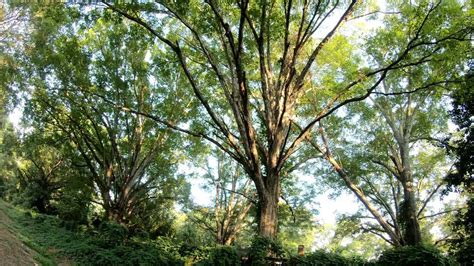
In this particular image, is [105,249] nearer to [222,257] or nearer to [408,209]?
[222,257]

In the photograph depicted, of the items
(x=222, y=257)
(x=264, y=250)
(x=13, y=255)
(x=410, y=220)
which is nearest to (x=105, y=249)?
(x=13, y=255)

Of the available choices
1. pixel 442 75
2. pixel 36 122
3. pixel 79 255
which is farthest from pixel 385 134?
pixel 36 122

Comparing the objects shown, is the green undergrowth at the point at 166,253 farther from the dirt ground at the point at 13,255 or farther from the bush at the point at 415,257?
the dirt ground at the point at 13,255

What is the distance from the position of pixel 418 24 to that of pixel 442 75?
228 cm

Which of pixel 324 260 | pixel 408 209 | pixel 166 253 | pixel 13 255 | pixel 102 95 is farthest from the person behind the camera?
pixel 102 95

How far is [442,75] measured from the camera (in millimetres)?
9023

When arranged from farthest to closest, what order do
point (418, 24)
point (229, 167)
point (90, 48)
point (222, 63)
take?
point (229, 167), point (90, 48), point (222, 63), point (418, 24)

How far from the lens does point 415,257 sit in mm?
5918

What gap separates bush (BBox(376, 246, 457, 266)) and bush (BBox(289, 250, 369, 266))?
1.53 ft

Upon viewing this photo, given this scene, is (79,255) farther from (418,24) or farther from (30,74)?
(418,24)

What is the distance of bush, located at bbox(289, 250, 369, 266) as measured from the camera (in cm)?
646

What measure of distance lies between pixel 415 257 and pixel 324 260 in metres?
1.59

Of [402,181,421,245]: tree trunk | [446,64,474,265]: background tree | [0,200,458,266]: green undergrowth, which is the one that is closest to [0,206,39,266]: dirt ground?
[0,200,458,266]: green undergrowth

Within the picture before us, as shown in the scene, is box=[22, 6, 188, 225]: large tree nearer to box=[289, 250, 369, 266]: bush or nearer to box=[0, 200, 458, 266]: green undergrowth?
box=[0, 200, 458, 266]: green undergrowth
